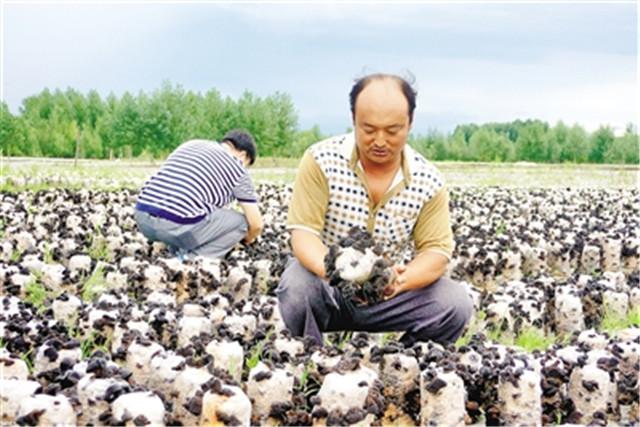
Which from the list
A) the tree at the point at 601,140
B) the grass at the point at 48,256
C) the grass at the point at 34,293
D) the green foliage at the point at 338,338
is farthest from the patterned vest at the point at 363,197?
the tree at the point at 601,140

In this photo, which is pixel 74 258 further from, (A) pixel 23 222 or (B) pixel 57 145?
(B) pixel 57 145

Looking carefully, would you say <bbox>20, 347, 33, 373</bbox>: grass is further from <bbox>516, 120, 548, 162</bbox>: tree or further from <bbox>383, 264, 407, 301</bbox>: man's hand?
<bbox>516, 120, 548, 162</bbox>: tree

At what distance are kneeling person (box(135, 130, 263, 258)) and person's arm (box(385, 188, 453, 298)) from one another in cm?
309

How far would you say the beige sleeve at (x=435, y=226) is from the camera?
182 inches

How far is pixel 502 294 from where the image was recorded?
6102 millimetres

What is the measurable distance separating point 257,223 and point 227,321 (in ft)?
9.43

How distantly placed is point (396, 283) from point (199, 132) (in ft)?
121

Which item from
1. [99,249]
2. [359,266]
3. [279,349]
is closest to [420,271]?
[359,266]

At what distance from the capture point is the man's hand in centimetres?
423

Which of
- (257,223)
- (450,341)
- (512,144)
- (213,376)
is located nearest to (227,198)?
(257,223)

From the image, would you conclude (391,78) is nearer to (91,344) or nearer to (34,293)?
(91,344)

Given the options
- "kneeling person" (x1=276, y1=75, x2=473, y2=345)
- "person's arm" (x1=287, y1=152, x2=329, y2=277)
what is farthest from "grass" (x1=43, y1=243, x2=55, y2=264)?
"person's arm" (x1=287, y1=152, x2=329, y2=277)

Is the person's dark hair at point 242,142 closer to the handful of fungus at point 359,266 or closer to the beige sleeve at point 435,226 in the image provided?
the beige sleeve at point 435,226

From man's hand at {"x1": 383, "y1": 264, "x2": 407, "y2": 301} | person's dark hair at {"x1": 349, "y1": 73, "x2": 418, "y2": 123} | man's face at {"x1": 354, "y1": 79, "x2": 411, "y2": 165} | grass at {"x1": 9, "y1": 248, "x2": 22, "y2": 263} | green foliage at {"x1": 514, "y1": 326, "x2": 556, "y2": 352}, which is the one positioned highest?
person's dark hair at {"x1": 349, "y1": 73, "x2": 418, "y2": 123}
